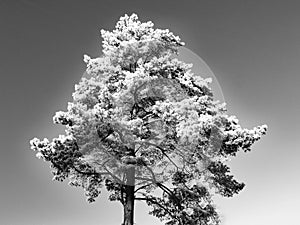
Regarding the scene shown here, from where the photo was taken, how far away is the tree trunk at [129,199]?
71.9 feet

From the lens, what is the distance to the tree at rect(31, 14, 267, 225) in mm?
20875

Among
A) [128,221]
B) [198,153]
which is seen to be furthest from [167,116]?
[128,221]

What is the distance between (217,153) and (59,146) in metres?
7.81

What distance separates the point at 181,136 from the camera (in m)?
20.5

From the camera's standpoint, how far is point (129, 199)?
2245 centimetres

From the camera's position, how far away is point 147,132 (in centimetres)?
2195

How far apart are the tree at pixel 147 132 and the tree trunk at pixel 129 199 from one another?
51mm

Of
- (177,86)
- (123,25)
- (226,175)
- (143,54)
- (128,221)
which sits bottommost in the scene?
(128,221)

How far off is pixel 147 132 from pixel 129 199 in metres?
3.60

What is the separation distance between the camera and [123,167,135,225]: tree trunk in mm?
21906

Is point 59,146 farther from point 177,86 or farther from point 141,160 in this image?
point 177,86

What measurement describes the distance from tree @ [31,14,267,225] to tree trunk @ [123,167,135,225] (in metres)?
0.05

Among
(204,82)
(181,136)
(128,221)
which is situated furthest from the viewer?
(204,82)

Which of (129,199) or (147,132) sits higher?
(147,132)
